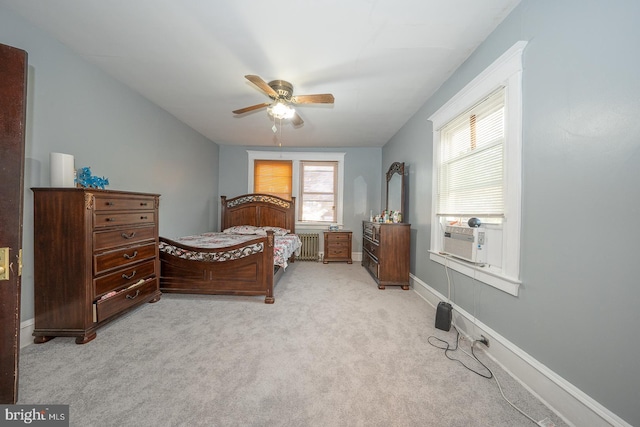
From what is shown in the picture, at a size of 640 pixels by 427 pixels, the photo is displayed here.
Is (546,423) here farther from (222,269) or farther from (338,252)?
(338,252)

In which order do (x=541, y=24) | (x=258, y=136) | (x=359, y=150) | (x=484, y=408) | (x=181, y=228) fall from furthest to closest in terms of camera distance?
(x=359, y=150) → (x=258, y=136) → (x=181, y=228) → (x=541, y=24) → (x=484, y=408)

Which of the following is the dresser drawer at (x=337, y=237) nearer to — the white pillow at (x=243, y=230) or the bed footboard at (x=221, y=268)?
the white pillow at (x=243, y=230)

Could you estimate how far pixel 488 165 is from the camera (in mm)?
1986

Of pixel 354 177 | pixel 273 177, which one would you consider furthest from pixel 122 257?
pixel 354 177

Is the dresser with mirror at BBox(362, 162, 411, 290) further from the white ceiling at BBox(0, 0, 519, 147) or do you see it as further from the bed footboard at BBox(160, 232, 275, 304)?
the white ceiling at BBox(0, 0, 519, 147)

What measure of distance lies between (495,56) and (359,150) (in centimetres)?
358

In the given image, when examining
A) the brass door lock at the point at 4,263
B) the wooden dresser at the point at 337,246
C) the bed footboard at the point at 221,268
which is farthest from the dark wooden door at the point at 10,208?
the wooden dresser at the point at 337,246

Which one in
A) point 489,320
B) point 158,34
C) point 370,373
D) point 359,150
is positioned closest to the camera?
point 370,373

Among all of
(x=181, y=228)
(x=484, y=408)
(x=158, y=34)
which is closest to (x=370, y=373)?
(x=484, y=408)

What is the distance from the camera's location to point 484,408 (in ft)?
4.31

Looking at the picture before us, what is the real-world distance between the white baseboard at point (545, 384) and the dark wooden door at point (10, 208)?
9.20ft

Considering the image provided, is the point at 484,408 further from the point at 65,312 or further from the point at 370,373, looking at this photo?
the point at 65,312

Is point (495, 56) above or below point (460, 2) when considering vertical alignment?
below

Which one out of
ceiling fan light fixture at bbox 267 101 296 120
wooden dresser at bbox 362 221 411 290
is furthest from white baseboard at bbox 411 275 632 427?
ceiling fan light fixture at bbox 267 101 296 120
